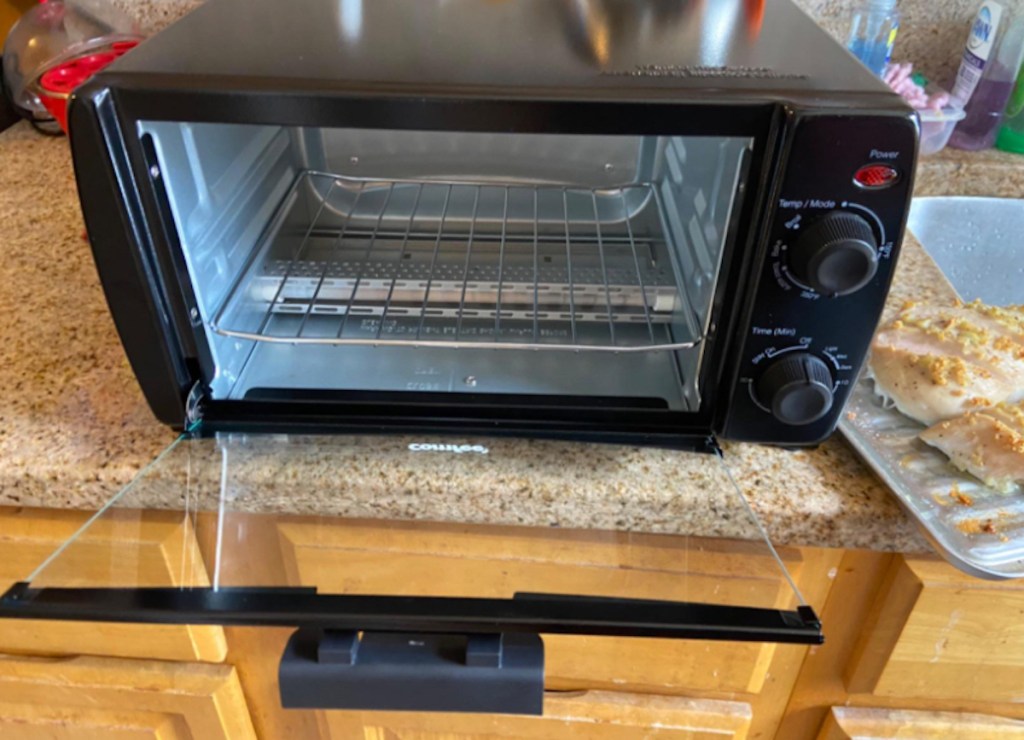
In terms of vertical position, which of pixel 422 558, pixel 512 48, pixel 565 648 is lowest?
pixel 565 648

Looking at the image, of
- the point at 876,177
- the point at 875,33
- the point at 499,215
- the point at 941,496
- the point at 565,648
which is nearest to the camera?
the point at 876,177

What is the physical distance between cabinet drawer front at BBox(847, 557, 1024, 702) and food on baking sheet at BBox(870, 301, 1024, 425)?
0.13 m

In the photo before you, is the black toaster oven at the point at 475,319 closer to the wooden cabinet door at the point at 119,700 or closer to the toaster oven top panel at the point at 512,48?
the toaster oven top panel at the point at 512,48

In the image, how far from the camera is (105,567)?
22.6 inches

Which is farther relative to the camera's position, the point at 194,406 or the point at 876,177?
the point at 194,406

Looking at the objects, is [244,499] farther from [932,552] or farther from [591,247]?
[932,552]

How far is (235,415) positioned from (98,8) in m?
0.75

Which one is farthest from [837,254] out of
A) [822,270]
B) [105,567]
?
[105,567]

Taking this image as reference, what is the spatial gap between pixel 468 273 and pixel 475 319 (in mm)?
55

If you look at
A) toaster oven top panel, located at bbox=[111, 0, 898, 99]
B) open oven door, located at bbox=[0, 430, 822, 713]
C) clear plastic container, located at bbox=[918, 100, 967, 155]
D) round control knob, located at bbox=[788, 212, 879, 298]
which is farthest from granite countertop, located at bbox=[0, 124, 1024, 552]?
clear plastic container, located at bbox=[918, 100, 967, 155]

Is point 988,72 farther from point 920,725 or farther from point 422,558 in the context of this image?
point 422,558

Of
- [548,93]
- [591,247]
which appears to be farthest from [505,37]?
[591,247]

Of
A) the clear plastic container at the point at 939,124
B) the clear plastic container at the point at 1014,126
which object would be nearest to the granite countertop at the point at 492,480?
the clear plastic container at the point at 939,124

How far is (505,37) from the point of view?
562mm
